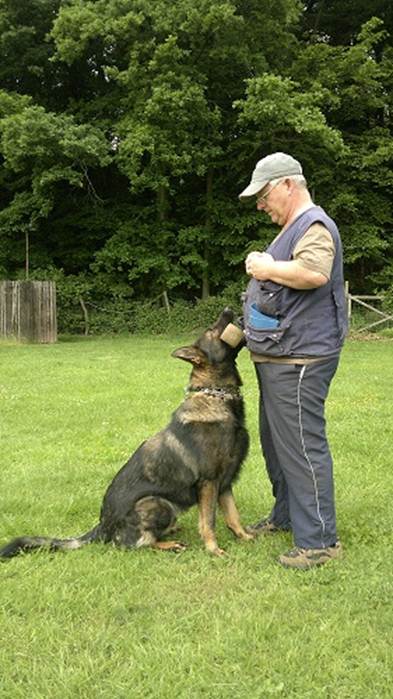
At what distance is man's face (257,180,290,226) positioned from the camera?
3699 mm

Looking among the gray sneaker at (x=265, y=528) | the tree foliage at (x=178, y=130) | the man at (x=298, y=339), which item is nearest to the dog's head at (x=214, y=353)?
the man at (x=298, y=339)

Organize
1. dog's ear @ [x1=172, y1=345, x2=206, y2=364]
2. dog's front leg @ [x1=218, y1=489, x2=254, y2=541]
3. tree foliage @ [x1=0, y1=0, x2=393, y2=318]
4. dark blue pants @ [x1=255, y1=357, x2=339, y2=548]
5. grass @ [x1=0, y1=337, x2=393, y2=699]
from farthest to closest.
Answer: tree foliage @ [x1=0, y1=0, x2=393, y2=318], dog's front leg @ [x1=218, y1=489, x2=254, y2=541], dog's ear @ [x1=172, y1=345, x2=206, y2=364], dark blue pants @ [x1=255, y1=357, x2=339, y2=548], grass @ [x1=0, y1=337, x2=393, y2=699]

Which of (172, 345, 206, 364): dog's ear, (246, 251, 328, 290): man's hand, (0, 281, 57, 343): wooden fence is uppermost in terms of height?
(246, 251, 328, 290): man's hand

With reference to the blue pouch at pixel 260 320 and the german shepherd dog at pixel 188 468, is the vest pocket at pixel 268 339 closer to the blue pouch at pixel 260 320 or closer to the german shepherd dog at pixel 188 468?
the blue pouch at pixel 260 320

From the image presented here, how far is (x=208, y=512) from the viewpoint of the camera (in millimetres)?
4121

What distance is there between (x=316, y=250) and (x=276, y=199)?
1.39 ft

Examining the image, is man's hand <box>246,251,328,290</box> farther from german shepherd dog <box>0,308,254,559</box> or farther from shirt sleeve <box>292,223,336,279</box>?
german shepherd dog <box>0,308,254,559</box>

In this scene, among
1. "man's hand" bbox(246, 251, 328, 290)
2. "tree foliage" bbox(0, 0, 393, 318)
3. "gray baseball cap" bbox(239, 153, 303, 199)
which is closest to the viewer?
"man's hand" bbox(246, 251, 328, 290)

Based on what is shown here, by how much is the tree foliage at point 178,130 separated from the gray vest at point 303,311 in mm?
18925

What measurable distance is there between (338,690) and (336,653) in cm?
26

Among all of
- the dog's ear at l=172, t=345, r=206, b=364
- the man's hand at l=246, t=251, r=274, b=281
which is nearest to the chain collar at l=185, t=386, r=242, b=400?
the dog's ear at l=172, t=345, r=206, b=364

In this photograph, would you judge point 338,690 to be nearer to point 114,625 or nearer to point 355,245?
point 114,625

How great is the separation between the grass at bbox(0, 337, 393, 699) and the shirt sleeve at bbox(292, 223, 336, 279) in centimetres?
171

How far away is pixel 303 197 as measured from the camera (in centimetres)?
376
